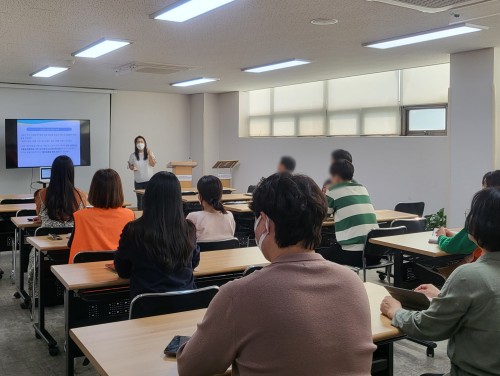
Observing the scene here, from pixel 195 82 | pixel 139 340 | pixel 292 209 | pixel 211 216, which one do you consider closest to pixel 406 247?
pixel 211 216

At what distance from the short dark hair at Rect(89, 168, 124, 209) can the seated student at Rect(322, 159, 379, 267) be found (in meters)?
1.74

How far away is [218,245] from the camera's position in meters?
3.84

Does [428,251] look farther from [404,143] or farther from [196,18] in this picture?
[404,143]

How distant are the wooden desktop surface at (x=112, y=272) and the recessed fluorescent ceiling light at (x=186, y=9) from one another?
203 centimetres

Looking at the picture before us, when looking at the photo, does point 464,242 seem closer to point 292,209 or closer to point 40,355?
point 292,209

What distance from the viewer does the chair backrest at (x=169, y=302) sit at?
2250mm

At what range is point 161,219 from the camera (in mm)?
2582

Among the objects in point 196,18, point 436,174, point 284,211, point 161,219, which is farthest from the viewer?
point 436,174

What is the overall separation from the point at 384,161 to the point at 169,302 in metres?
6.25

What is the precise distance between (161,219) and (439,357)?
2.26 meters

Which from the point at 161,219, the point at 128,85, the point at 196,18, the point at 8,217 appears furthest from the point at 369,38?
the point at 128,85

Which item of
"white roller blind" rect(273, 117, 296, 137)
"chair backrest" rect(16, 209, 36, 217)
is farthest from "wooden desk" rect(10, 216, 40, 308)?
"white roller blind" rect(273, 117, 296, 137)

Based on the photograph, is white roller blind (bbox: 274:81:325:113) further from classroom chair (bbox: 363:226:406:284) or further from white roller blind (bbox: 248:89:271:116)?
classroom chair (bbox: 363:226:406:284)

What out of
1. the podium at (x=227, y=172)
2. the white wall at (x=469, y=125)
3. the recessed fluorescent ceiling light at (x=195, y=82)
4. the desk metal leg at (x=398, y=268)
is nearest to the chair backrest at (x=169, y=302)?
the desk metal leg at (x=398, y=268)
